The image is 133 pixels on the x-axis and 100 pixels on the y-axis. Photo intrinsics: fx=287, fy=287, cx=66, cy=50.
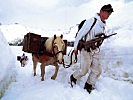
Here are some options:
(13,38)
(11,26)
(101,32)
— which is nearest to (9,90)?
(101,32)

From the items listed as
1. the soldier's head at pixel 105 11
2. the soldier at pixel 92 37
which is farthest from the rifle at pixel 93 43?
the soldier's head at pixel 105 11

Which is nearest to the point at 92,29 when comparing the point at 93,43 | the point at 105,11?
the point at 93,43

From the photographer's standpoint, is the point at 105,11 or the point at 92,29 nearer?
the point at 105,11

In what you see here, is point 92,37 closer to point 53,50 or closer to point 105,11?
point 105,11

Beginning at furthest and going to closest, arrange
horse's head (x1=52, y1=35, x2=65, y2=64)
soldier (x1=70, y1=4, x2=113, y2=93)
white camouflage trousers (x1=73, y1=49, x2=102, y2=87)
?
horse's head (x1=52, y1=35, x2=65, y2=64) < white camouflage trousers (x1=73, y1=49, x2=102, y2=87) < soldier (x1=70, y1=4, x2=113, y2=93)

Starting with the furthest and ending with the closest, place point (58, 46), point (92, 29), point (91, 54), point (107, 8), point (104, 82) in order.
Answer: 1. point (58, 46)
2. point (104, 82)
3. point (91, 54)
4. point (92, 29)
5. point (107, 8)

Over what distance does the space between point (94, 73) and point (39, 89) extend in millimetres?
1275

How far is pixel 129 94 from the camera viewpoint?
5988mm

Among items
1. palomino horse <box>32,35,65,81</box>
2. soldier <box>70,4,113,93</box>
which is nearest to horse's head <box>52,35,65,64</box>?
palomino horse <box>32,35,65,81</box>

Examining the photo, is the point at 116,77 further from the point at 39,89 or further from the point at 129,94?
the point at 39,89

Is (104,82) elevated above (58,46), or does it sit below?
below

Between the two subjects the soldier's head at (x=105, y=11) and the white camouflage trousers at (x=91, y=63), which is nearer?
the soldier's head at (x=105, y=11)

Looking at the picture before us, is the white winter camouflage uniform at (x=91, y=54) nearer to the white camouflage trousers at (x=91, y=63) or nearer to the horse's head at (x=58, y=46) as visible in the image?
A: the white camouflage trousers at (x=91, y=63)

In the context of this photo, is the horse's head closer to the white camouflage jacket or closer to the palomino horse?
the palomino horse
